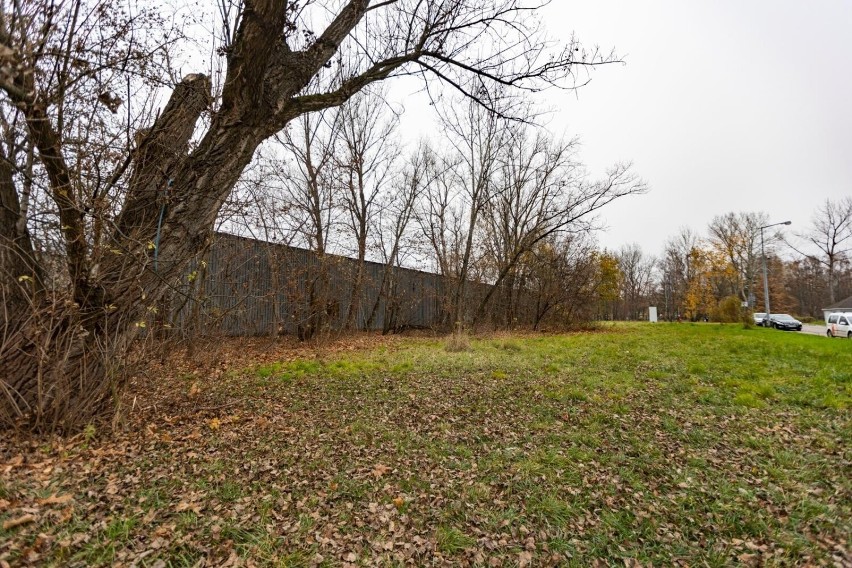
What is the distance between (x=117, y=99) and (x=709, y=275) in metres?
46.7

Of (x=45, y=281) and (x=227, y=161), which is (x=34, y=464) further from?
(x=227, y=161)

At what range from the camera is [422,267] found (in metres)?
16.1

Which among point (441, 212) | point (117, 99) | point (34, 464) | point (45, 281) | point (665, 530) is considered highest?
point (441, 212)

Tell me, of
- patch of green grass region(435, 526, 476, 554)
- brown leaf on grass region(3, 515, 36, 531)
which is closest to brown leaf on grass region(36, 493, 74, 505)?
brown leaf on grass region(3, 515, 36, 531)

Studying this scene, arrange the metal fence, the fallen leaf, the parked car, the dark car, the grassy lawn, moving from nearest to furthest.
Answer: the grassy lawn, the fallen leaf, the metal fence, the parked car, the dark car

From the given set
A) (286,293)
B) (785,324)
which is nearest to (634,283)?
(785,324)

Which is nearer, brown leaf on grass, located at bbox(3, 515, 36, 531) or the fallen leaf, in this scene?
brown leaf on grass, located at bbox(3, 515, 36, 531)

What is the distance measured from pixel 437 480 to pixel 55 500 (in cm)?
248

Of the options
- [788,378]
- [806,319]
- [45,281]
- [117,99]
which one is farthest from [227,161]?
[806,319]

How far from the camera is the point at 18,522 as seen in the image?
2.24m

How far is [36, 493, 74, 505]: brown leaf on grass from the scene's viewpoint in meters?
2.46

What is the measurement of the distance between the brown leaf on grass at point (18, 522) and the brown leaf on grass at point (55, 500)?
6.3 inches

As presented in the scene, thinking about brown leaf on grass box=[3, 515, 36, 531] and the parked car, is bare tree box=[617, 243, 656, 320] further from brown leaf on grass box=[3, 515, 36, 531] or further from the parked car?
brown leaf on grass box=[3, 515, 36, 531]

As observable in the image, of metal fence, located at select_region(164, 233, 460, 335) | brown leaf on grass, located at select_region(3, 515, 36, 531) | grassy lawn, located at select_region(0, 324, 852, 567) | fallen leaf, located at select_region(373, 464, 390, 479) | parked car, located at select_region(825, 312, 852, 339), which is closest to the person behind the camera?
brown leaf on grass, located at select_region(3, 515, 36, 531)
